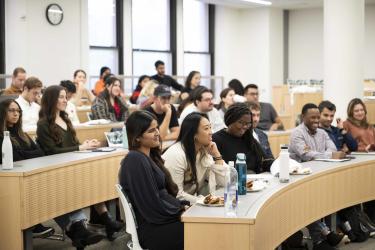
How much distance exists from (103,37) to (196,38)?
11.6 ft

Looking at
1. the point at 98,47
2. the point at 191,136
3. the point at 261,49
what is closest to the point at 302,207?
the point at 191,136

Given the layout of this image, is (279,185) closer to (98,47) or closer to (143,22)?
(98,47)

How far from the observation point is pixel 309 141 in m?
6.29

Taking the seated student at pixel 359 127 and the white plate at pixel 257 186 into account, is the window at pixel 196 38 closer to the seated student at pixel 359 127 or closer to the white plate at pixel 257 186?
the seated student at pixel 359 127

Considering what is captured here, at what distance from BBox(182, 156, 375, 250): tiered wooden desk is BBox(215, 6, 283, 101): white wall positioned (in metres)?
11.5

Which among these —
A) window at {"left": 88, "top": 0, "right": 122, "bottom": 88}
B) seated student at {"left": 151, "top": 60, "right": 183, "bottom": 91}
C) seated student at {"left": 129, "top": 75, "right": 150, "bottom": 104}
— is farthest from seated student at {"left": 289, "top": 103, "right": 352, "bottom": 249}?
window at {"left": 88, "top": 0, "right": 122, "bottom": 88}

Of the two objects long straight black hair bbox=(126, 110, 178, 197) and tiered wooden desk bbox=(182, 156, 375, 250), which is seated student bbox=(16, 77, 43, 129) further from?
long straight black hair bbox=(126, 110, 178, 197)

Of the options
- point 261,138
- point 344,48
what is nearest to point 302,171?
point 261,138

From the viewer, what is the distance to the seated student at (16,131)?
5250 millimetres

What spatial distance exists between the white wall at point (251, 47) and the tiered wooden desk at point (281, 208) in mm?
11453

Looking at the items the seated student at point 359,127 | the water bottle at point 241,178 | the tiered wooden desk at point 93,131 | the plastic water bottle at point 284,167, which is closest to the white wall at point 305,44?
the seated student at point 359,127

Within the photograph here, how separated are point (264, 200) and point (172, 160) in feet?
2.68

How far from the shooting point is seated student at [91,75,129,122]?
26.4 ft

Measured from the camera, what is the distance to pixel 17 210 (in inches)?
183
